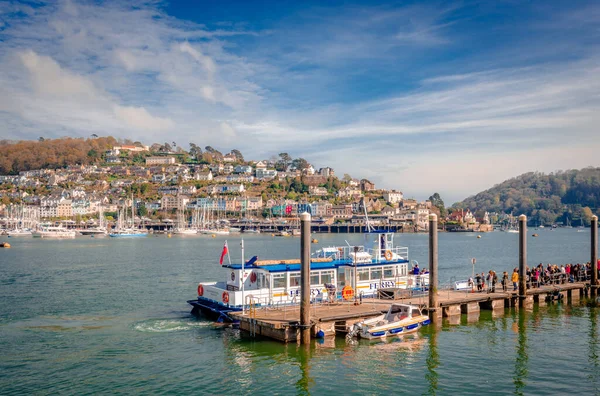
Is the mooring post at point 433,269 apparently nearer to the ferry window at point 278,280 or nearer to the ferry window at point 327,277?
the ferry window at point 327,277

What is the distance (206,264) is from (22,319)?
38.2 m

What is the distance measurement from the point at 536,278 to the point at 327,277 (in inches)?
632

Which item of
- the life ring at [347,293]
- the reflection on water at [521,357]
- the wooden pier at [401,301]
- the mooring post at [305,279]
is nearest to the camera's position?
the reflection on water at [521,357]

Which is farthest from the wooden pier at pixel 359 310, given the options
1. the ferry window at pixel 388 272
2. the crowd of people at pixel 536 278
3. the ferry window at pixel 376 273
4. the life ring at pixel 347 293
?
the ferry window at pixel 388 272

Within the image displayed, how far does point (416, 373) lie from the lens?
68.9 feet

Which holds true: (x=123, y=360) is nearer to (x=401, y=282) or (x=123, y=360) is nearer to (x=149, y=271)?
(x=401, y=282)

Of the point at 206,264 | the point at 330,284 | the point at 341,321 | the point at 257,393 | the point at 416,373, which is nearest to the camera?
the point at 257,393

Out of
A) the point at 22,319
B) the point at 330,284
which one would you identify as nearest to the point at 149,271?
the point at 22,319

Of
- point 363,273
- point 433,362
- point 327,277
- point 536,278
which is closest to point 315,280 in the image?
point 327,277

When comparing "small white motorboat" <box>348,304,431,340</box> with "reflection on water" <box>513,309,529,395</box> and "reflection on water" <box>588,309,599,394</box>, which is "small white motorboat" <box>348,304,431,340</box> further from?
"reflection on water" <box>588,309,599,394</box>

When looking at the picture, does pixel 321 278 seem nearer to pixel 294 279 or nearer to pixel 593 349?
pixel 294 279

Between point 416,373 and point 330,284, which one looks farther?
point 330,284

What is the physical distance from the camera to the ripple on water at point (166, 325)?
28078 millimetres

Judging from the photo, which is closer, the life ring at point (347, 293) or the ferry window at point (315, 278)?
the life ring at point (347, 293)
